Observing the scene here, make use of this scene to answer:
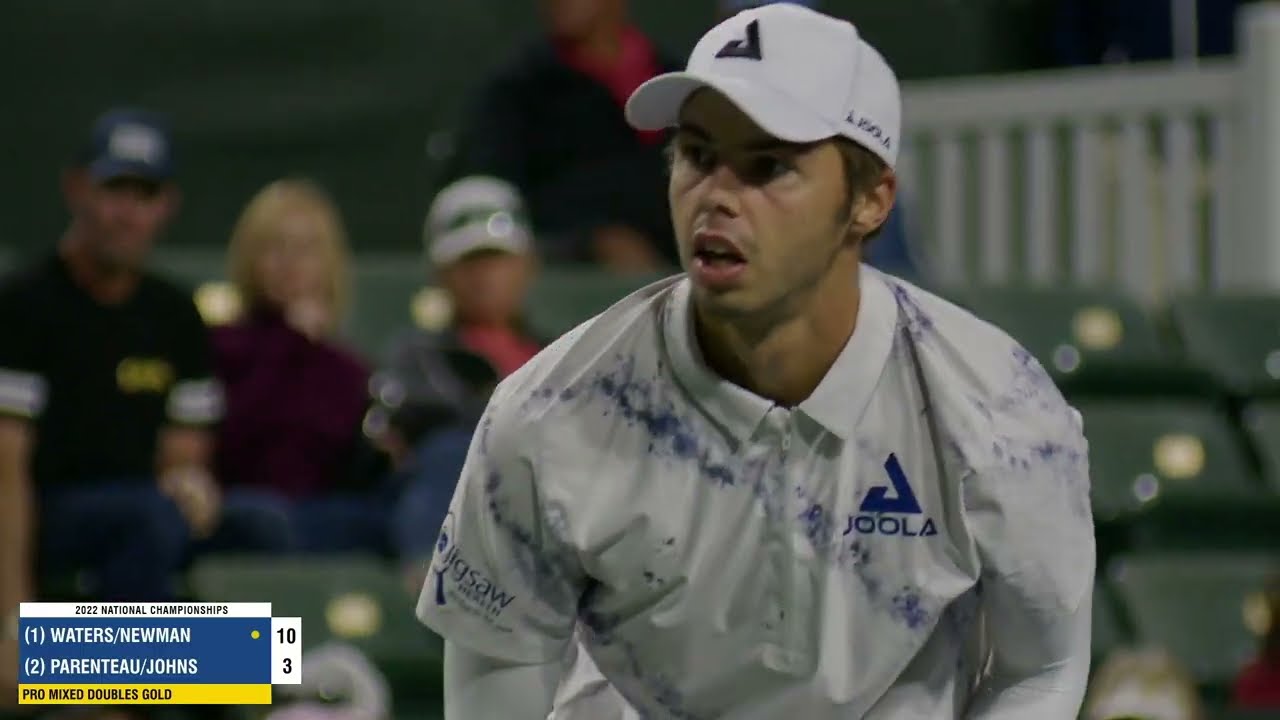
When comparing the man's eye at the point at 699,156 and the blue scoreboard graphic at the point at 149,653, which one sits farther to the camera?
the blue scoreboard graphic at the point at 149,653

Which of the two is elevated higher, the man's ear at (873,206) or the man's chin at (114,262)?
the man's chin at (114,262)

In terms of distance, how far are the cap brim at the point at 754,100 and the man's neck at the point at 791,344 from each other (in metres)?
0.20

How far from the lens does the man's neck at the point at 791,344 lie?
238 cm

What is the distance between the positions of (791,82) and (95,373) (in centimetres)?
273

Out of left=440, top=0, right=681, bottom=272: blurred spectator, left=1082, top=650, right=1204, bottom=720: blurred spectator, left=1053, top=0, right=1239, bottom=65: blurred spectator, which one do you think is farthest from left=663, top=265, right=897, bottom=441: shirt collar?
left=1053, top=0, right=1239, bottom=65: blurred spectator

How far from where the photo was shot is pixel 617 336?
241cm

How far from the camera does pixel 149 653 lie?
103 inches

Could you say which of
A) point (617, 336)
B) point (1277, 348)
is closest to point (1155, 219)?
point (1277, 348)

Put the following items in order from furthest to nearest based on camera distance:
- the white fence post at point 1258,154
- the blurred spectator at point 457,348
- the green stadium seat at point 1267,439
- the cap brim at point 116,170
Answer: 1. the white fence post at point 1258,154
2. the green stadium seat at point 1267,439
3. the cap brim at point 116,170
4. the blurred spectator at point 457,348

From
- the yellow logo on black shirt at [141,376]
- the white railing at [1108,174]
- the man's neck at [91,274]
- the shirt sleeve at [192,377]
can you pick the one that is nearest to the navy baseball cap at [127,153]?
the man's neck at [91,274]

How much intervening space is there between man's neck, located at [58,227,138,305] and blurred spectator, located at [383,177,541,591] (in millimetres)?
597

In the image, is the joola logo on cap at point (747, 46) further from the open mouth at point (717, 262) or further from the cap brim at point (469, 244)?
the cap brim at point (469, 244)

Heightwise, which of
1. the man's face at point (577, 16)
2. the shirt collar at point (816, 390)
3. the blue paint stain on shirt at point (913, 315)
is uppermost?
the man's face at point (577, 16)

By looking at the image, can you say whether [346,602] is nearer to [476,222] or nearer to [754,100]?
[476,222]
